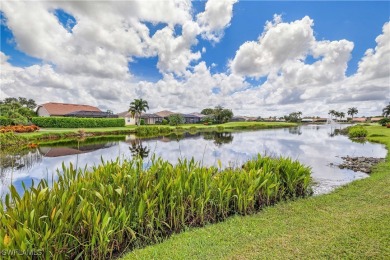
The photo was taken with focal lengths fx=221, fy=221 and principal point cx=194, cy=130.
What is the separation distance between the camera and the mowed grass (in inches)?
137

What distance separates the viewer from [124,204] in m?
4.07

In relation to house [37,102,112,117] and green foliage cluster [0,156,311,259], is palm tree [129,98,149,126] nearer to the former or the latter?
house [37,102,112,117]

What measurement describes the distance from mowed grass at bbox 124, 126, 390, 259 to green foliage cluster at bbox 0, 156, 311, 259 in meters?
0.42

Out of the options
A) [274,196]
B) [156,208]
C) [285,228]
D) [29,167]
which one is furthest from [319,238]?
[29,167]

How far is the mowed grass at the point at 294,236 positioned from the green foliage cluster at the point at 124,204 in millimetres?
416

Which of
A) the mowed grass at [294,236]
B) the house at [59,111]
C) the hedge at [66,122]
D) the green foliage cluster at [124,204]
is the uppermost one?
the house at [59,111]

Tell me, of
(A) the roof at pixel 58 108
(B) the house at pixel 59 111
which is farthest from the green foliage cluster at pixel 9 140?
(A) the roof at pixel 58 108

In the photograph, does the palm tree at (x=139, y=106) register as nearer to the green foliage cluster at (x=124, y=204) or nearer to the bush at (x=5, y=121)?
the bush at (x=5, y=121)

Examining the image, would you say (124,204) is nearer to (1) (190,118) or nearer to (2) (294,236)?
(2) (294,236)

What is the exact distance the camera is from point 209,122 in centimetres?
7438

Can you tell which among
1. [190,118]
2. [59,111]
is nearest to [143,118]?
[190,118]

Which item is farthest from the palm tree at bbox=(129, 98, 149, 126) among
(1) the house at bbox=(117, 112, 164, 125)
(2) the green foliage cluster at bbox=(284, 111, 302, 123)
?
(2) the green foliage cluster at bbox=(284, 111, 302, 123)

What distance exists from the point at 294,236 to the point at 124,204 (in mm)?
3156

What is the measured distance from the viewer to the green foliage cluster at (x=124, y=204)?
3.11 meters
